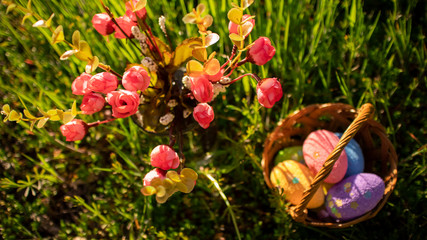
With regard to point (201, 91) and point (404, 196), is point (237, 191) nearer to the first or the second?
point (404, 196)

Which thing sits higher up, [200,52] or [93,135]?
[200,52]

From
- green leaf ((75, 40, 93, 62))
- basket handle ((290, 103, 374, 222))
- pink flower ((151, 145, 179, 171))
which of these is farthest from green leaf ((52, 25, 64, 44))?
basket handle ((290, 103, 374, 222))

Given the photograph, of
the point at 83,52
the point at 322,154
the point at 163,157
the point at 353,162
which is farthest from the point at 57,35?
the point at 353,162

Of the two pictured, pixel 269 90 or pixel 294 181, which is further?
pixel 294 181

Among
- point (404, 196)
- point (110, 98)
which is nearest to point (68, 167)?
point (110, 98)

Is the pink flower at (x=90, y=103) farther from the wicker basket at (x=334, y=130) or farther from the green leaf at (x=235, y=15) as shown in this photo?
the wicker basket at (x=334, y=130)

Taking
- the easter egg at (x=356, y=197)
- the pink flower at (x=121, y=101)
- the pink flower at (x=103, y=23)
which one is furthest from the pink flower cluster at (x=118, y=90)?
the easter egg at (x=356, y=197)

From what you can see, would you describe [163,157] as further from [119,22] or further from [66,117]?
[119,22]
